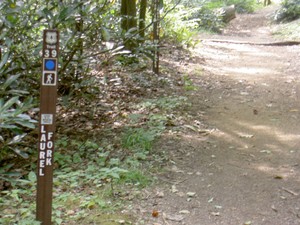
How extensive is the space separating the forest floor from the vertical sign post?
1156 millimetres

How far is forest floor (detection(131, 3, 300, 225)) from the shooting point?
4.38m

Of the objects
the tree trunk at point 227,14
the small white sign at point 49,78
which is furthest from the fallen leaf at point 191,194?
the tree trunk at point 227,14

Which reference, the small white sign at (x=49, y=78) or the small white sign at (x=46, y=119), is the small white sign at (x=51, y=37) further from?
the small white sign at (x=46, y=119)

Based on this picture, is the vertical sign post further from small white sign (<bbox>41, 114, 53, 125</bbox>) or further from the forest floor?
the forest floor

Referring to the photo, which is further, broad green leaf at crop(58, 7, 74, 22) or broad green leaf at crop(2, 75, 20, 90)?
broad green leaf at crop(58, 7, 74, 22)

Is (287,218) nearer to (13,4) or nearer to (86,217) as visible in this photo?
(86,217)

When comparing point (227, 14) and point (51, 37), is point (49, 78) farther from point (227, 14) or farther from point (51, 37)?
point (227, 14)

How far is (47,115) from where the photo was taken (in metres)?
3.28

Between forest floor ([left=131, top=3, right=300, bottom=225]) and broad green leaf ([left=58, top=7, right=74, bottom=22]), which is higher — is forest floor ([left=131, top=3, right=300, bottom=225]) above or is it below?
below

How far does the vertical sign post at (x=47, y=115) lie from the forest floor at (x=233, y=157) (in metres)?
1.16

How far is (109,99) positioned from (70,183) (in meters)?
3.47

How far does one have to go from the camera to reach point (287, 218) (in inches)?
168

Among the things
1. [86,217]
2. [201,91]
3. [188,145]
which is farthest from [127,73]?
[86,217]

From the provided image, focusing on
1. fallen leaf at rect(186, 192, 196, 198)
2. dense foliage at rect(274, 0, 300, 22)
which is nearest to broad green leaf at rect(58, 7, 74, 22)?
fallen leaf at rect(186, 192, 196, 198)
